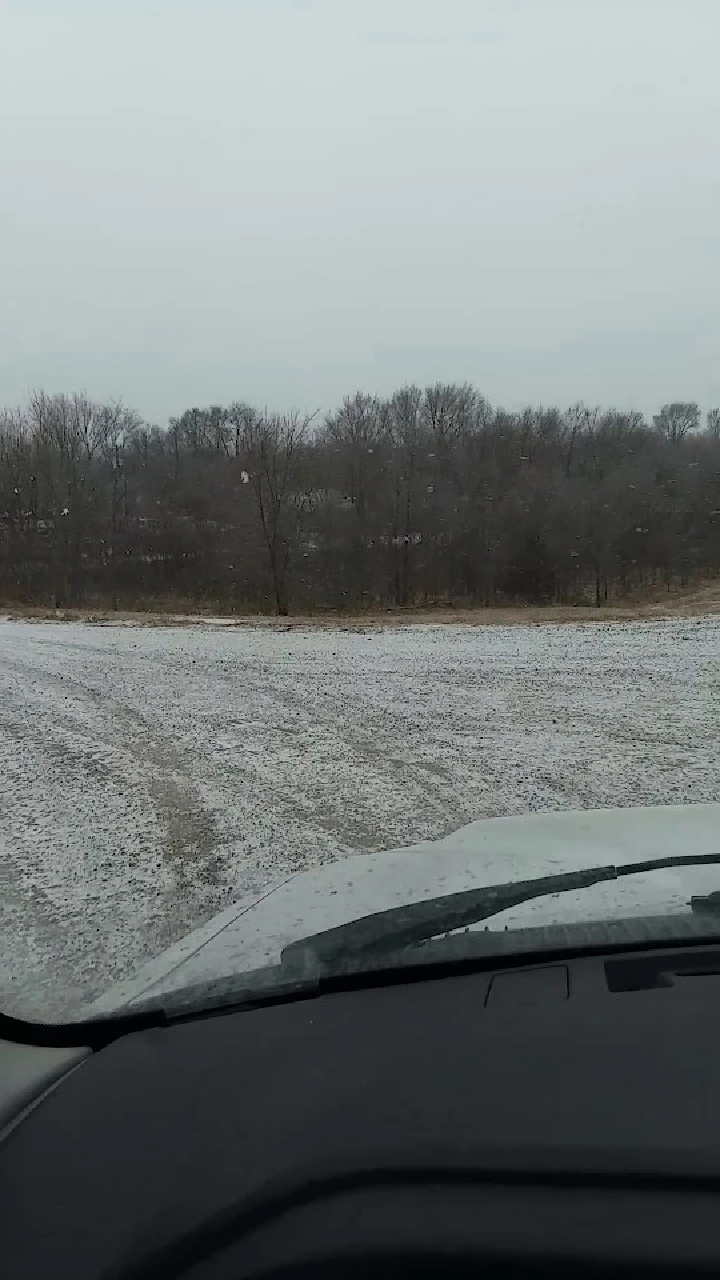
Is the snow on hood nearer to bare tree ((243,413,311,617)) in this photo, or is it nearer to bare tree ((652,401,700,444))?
bare tree ((243,413,311,617))

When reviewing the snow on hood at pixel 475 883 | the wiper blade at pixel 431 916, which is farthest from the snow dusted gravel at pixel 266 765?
the wiper blade at pixel 431 916

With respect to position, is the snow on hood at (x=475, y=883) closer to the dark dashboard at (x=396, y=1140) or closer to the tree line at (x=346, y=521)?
the dark dashboard at (x=396, y=1140)

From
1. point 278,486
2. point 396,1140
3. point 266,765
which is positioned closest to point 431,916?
point 396,1140

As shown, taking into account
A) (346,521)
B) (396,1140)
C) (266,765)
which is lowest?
(266,765)

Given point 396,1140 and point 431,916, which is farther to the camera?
point 431,916

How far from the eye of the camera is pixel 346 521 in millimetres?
36312

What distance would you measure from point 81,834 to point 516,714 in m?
4.18

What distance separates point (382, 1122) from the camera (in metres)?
1.48

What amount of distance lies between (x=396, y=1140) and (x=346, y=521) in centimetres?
3533

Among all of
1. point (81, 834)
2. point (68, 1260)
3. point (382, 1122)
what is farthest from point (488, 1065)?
point (81, 834)

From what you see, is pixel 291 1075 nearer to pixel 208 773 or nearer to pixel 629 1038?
pixel 629 1038

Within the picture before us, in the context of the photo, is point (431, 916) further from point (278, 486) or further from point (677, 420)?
point (677, 420)

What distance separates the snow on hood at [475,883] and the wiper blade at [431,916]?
61 mm

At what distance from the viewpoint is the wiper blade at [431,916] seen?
83.9 inches
